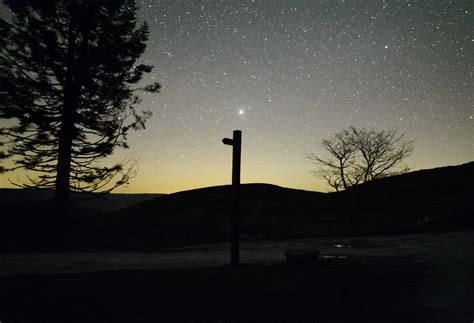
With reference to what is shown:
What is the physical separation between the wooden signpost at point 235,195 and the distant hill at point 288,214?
10.5 m

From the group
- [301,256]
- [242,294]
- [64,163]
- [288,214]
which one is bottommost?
[242,294]

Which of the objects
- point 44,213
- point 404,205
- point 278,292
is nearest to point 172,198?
point 404,205

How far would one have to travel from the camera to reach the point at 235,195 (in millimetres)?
10008

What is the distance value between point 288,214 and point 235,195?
3336 centimetres

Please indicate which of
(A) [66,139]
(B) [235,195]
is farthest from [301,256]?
(A) [66,139]

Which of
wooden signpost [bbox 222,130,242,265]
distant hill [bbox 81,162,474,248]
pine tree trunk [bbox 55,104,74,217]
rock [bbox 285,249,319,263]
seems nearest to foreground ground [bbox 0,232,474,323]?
rock [bbox 285,249,319,263]

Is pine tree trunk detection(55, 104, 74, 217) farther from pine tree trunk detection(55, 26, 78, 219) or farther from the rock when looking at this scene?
the rock

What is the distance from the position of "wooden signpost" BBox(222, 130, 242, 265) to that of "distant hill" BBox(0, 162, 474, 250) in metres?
10.5

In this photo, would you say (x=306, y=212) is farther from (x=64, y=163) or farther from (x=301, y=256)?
(x=301, y=256)

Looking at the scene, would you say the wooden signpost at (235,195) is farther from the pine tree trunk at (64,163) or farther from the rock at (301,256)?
the pine tree trunk at (64,163)

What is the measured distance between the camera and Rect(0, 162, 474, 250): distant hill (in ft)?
73.4

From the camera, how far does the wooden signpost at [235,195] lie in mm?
9906

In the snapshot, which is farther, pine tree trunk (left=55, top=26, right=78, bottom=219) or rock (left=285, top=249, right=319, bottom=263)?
pine tree trunk (left=55, top=26, right=78, bottom=219)

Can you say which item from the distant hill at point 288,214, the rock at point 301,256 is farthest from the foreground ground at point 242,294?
the distant hill at point 288,214
